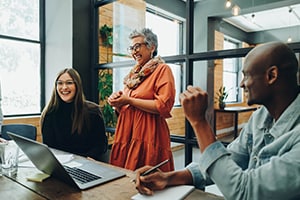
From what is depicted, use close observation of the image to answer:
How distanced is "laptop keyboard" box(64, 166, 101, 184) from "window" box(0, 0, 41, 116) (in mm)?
2631

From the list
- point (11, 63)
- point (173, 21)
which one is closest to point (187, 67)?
point (173, 21)

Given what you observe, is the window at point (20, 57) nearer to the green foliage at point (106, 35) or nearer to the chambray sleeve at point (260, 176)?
the green foliage at point (106, 35)

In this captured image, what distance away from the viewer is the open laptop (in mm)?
1017

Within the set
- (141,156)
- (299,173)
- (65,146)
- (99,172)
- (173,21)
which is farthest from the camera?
(173,21)

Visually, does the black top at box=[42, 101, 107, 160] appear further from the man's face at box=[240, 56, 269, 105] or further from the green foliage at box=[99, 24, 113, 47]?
the green foliage at box=[99, 24, 113, 47]

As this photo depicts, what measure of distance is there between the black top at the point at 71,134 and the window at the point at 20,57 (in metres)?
1.71

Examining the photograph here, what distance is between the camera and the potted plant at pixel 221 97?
8.95 feet

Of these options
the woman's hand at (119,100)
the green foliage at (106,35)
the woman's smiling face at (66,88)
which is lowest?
the woman's hand at (119,100)

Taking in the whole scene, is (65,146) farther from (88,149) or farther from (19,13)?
(19,13)

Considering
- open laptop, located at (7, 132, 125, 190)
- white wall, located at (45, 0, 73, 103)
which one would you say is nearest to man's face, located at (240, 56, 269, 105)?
open laptop, located at (7, 132, 125, 190)

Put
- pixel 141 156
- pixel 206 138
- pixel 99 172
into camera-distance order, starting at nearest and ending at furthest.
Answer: pixel 206 138
pixel 99 172
pixel 141 156

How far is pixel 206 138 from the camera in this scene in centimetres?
80

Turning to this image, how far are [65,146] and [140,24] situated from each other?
7.38 ft

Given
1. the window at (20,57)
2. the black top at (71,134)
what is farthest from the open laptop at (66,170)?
the window at (20,57)
